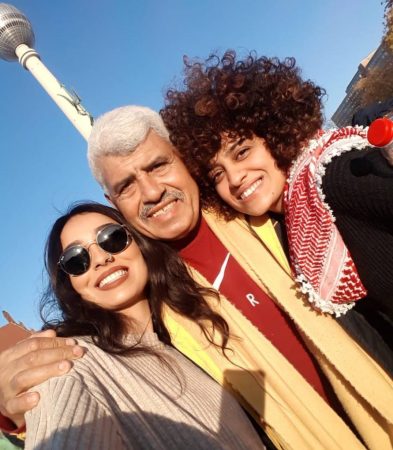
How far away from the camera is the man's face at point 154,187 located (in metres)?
2.73

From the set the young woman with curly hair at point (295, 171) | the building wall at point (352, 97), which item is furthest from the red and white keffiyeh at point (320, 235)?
the building wall at point (352, 97)

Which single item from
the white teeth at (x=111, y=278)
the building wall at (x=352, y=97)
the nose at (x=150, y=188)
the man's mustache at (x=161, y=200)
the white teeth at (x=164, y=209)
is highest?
the nose at (x=150, y=188)

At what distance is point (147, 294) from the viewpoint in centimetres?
291

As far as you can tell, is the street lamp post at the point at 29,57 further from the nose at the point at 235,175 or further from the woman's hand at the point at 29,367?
the woman's hand at the point at 29,367

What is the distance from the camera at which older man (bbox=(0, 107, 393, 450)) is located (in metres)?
2.17

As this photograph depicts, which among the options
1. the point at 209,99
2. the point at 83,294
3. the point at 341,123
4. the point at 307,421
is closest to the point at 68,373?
the point at 83,294

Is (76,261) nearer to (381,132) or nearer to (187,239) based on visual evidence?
(187,239)

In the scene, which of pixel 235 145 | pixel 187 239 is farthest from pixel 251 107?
pixel 187 239

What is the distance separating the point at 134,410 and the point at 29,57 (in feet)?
90.6

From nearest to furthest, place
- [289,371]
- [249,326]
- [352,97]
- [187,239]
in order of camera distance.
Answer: [289,371] → [249,326] → [187,239] → [352,97]

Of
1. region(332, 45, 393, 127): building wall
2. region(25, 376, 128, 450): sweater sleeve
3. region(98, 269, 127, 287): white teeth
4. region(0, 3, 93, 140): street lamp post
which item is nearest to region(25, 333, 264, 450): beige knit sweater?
region(25, 376, 128, 450): sweater sleeve

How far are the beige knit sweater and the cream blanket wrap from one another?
8.2 inches

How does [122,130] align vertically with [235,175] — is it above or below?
above

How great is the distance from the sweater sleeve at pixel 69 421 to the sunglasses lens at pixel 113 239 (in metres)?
1.17
